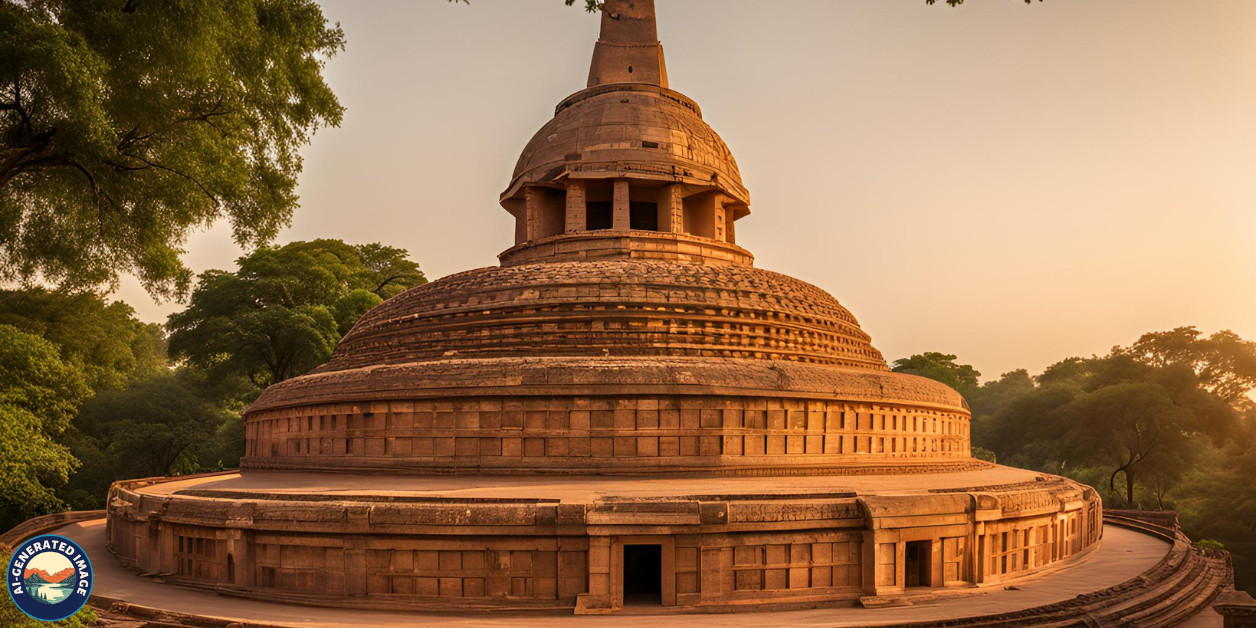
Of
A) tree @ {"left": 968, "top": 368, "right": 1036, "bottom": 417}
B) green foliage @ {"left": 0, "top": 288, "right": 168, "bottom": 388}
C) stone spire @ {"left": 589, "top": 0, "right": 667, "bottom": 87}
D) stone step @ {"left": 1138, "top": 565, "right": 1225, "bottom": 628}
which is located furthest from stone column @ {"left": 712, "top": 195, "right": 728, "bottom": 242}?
tree @ {"left": 968, "top": 368, "right": 1036, "bottom": 417}

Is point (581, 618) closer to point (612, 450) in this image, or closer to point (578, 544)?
point (578, 544)

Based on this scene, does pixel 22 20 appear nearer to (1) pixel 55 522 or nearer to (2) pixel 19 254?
(2) pixel 19 254

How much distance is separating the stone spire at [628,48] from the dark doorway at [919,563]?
1914 centimetres

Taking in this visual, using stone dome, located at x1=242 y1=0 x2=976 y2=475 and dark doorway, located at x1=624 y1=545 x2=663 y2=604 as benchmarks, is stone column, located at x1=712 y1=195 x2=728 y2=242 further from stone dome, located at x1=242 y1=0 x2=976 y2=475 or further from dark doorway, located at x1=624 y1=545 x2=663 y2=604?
dark doorway, located at x1=624 y1=545 x2=663 y2=604

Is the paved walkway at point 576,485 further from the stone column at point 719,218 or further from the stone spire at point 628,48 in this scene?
the stone spire at point 628,48

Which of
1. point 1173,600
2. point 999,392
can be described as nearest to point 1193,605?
point 1173,600

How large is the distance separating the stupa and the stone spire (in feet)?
4.69

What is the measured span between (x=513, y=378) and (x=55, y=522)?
15.5m

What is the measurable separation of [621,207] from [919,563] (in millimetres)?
13918

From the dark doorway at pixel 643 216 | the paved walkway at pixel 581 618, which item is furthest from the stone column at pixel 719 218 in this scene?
the paved walkway at pixel 581 618

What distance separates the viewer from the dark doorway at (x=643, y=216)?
25.5 meters

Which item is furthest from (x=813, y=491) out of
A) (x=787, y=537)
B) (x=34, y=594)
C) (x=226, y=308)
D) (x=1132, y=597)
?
(x=226, y=308)

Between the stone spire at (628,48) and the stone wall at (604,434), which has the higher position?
the stone spire at (628,48)

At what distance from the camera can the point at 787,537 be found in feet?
39.7
